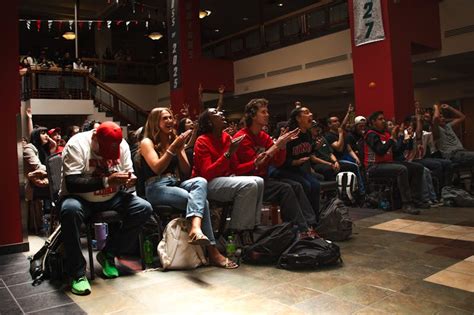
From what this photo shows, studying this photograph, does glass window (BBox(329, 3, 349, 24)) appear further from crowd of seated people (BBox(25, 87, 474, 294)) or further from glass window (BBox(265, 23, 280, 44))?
crowd of seated people (BBox(25, 87, 474, 294))

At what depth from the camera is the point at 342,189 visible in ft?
17.7

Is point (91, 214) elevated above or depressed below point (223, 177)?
below

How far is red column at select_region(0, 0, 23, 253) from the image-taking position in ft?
12.7

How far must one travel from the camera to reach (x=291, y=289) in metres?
2.52

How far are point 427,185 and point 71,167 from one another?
183 inches

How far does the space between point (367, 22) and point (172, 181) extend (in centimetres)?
493

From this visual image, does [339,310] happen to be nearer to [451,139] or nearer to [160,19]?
[451,139]

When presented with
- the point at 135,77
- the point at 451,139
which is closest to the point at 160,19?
the point at 135,77

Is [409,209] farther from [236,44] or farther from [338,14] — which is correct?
[236,44]

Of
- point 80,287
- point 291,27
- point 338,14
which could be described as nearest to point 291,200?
point 80,287

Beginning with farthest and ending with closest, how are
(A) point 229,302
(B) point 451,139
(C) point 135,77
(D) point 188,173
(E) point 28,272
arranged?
1. (C) point 135,77
2. (B) point 451,139
3. (D) point 188,173
4. (E) point 28,272
5. (A) point 229,302

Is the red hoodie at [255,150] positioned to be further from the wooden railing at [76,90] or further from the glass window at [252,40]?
the wooden railing at [76,90]

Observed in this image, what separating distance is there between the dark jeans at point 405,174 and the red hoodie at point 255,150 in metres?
2.08

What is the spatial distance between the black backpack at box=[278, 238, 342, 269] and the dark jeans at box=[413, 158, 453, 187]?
3.62 m
